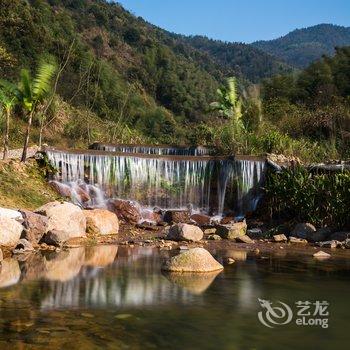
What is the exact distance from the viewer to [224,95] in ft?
98.3

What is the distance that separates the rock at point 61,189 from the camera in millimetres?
19141

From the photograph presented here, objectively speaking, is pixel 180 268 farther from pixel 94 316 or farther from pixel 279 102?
pixel 279 102

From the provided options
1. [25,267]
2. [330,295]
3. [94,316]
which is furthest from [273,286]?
A: [25,267]

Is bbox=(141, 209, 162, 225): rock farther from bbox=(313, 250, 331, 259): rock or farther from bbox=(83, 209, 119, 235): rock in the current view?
bbox=(313, 250, 331, 259): rock

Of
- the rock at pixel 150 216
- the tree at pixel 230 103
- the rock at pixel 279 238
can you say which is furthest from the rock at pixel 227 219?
the tree at pixel 230 103

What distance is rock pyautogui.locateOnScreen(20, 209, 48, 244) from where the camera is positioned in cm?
1294

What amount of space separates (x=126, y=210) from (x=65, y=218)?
171 inches

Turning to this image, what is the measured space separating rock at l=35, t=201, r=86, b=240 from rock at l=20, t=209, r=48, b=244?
42 centimetres

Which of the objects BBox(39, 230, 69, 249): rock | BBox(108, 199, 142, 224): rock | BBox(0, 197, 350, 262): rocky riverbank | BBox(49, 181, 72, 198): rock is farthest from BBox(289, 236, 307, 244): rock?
BBox(49, 181, 72, 198): rock

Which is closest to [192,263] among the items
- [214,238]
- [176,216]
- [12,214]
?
[12,214]

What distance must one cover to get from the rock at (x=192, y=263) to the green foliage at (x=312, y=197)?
6.77m

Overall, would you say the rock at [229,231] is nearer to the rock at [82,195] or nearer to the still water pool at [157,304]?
the still water pool at [157,304]

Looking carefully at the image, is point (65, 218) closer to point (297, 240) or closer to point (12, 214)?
point (12, 214)

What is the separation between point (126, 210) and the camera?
18.7m
